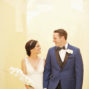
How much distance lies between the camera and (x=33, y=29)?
4.20 metres

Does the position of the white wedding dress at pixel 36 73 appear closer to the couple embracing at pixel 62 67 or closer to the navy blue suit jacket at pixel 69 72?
the couple embracing at pixel 62 67

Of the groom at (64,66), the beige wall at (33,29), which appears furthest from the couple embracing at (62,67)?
the beige wall at (33,29)

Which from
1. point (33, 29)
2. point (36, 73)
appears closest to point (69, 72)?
point (36, 73)

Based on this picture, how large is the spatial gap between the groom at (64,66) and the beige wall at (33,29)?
109 centimetres

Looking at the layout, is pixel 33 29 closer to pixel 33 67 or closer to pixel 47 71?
pixel 33 67

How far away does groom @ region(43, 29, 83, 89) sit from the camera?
2.80 metres

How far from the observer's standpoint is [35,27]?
4.19 m

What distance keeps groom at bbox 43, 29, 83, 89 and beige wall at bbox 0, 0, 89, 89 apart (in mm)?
1091

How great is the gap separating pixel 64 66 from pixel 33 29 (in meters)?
1.56

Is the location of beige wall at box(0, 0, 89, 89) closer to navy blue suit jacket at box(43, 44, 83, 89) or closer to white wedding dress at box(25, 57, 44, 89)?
white wedding dress at box(25, 57, 44, 89)

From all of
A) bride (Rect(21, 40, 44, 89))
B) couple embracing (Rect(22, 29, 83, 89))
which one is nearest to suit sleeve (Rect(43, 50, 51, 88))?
couple embracing (Rect(22, 29, 83, 89))

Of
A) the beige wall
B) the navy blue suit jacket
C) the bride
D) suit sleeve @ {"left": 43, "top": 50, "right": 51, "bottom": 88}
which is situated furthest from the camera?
the beige wall

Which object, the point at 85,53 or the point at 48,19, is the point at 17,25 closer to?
the point at 48,19

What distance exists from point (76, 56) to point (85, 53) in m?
1.19
